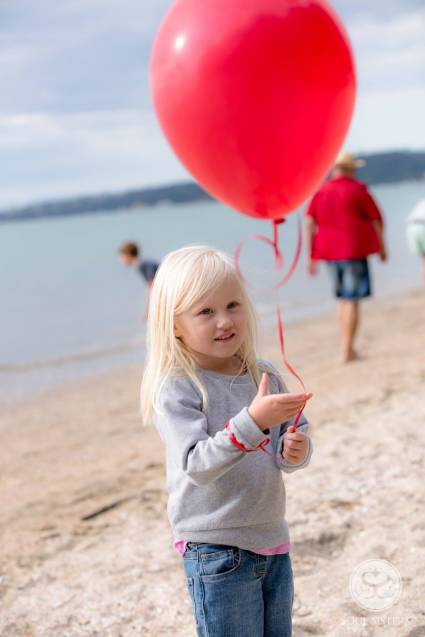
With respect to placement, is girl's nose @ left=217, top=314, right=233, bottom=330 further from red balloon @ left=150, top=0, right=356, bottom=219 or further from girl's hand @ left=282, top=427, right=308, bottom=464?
red balloon @ left=150, top=0, right=356, bottom=219

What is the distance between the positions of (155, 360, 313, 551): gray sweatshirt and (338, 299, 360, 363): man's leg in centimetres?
467

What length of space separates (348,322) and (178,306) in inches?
189

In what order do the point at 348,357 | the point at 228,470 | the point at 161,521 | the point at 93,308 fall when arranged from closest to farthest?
the point at 228,470 → the point at 161,521 → the point at 348,357 → the point at 93,308

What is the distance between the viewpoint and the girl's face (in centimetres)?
219

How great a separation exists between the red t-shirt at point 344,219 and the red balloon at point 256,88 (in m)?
4.02

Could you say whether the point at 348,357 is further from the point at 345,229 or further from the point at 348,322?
the point at 345,229

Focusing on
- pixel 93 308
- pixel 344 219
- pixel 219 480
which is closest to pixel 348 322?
pixel 344 219

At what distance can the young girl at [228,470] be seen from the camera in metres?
2.17

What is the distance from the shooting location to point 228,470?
211 centimetres

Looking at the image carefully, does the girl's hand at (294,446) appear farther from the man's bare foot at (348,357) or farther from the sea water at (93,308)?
the man's bare foot at (348,357)

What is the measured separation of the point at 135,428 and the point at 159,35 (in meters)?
4.19

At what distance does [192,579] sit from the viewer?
7.25 feet

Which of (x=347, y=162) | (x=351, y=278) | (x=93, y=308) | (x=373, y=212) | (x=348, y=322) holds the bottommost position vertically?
(x=93, y=308)
